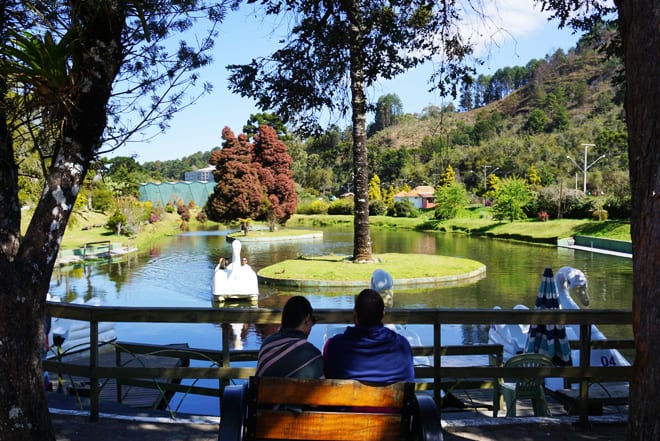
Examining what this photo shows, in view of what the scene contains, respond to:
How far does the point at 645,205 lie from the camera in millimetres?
2924

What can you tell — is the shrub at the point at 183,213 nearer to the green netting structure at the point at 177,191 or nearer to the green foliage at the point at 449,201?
the green netting structure at the point at 177,191

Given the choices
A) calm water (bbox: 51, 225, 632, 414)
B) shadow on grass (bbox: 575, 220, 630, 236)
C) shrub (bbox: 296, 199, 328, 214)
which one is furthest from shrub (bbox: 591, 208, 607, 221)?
shrub (bbox: 296, 199, 328, 214)

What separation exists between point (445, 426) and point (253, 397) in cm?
199

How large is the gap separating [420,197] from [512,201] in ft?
109

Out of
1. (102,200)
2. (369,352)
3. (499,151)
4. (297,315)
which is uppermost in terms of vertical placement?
(499,151)

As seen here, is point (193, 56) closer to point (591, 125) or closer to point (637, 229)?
point (637, 229)

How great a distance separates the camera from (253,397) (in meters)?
2.71

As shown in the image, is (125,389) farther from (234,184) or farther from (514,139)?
(514,139)

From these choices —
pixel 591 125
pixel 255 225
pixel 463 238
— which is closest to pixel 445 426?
pixel 463 238

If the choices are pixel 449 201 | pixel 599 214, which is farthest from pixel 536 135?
pixel 599 214

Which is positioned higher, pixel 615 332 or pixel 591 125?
pixel 591 125

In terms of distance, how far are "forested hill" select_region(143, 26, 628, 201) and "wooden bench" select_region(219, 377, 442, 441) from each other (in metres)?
4.42

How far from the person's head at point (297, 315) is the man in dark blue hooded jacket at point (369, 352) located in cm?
16

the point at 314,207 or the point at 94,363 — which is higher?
the point at 314,207
